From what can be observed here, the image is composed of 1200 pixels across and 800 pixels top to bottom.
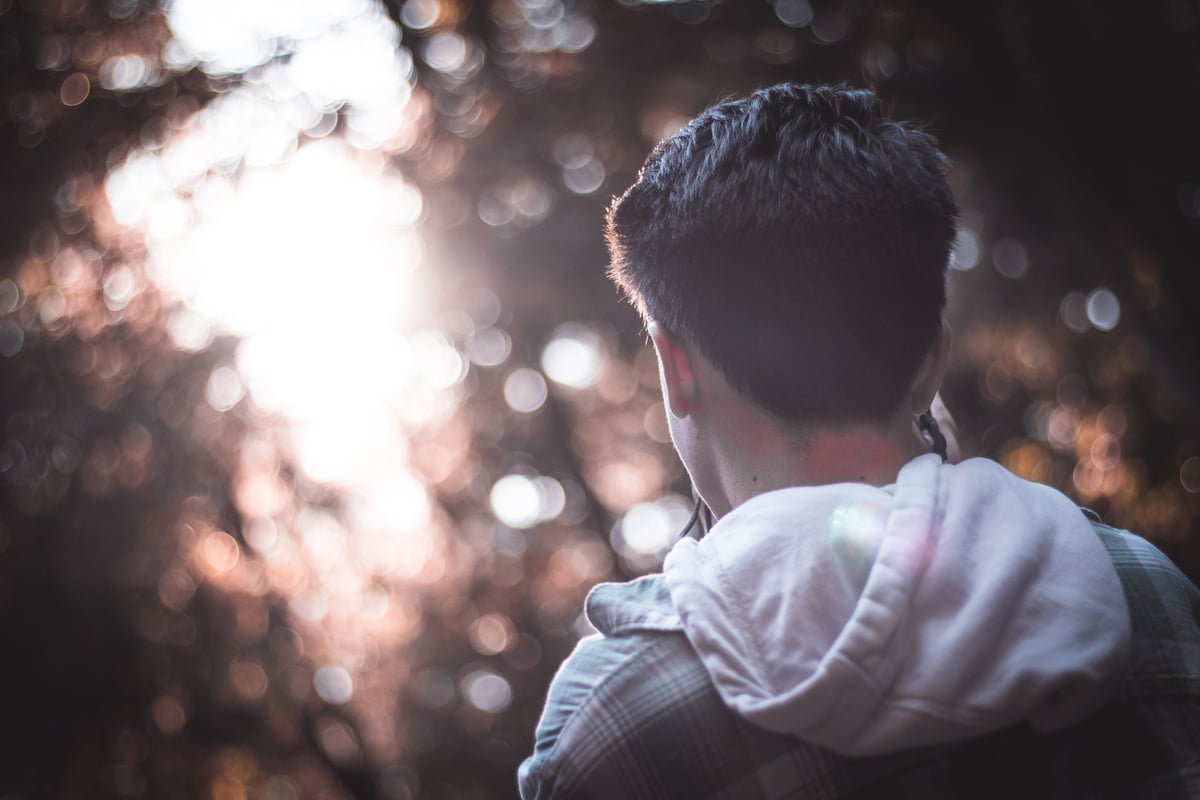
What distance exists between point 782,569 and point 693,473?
1.31 feet

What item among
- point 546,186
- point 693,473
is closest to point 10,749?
point 546,186

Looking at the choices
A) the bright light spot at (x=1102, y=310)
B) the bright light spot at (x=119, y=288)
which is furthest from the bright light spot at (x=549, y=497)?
the bright light spot at (x=1102, y=310)

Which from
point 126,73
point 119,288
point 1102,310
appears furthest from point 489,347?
point 1102,310

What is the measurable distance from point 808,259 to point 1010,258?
23.6 ft

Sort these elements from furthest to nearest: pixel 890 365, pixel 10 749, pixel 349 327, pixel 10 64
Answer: pixel 10 749 → pixel 349 327 → pixel 10 64 → pixel 890 365

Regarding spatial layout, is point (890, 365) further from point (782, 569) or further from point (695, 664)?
point (695, 664)

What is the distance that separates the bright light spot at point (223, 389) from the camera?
11.0m

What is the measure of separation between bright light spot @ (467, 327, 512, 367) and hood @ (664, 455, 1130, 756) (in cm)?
1128

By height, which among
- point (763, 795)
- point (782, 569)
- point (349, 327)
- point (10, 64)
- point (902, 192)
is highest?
point (902, 192)

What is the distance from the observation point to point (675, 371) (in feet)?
4.47

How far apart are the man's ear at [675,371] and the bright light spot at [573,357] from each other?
31.8ft

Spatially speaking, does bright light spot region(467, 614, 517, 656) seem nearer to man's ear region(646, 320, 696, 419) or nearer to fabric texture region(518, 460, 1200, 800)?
man's ear region(646, 320, 696, 419)

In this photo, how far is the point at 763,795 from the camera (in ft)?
3.45

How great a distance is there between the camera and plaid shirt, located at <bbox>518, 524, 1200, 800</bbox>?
1.05 meters
